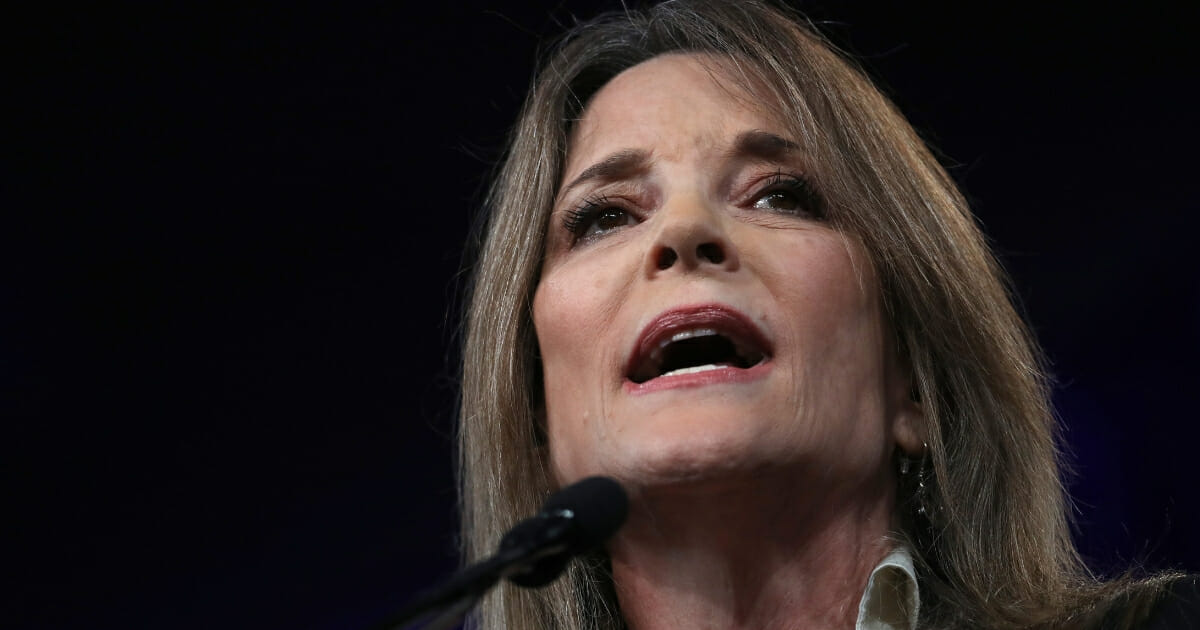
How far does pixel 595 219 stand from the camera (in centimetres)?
193

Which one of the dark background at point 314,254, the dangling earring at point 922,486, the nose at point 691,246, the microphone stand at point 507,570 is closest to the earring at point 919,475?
the dangling earring at point 922,486

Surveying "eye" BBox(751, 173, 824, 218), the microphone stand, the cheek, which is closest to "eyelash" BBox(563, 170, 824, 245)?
"eye" BBox(751, 173, 824, 218)

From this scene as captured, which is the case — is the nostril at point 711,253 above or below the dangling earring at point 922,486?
above

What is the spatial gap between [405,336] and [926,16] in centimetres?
135

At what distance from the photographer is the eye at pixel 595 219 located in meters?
1.88

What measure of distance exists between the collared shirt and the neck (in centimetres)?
5

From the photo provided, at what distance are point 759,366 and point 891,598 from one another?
38 cm

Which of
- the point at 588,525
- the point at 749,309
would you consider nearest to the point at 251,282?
the point at 749,309

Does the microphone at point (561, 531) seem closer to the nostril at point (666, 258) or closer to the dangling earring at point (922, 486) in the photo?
the nostril at point (666, 258)

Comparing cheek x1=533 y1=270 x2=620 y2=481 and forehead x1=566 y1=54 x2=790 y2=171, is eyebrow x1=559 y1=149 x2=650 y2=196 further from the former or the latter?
cheek x1=533 y1=270 x2=620 y2=481

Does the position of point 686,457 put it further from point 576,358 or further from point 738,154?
point 738,154

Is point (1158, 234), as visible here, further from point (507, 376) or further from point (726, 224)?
point (507, 376)

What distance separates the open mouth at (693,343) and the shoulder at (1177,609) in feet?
1.80

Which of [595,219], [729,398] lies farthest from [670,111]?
[729,398]
